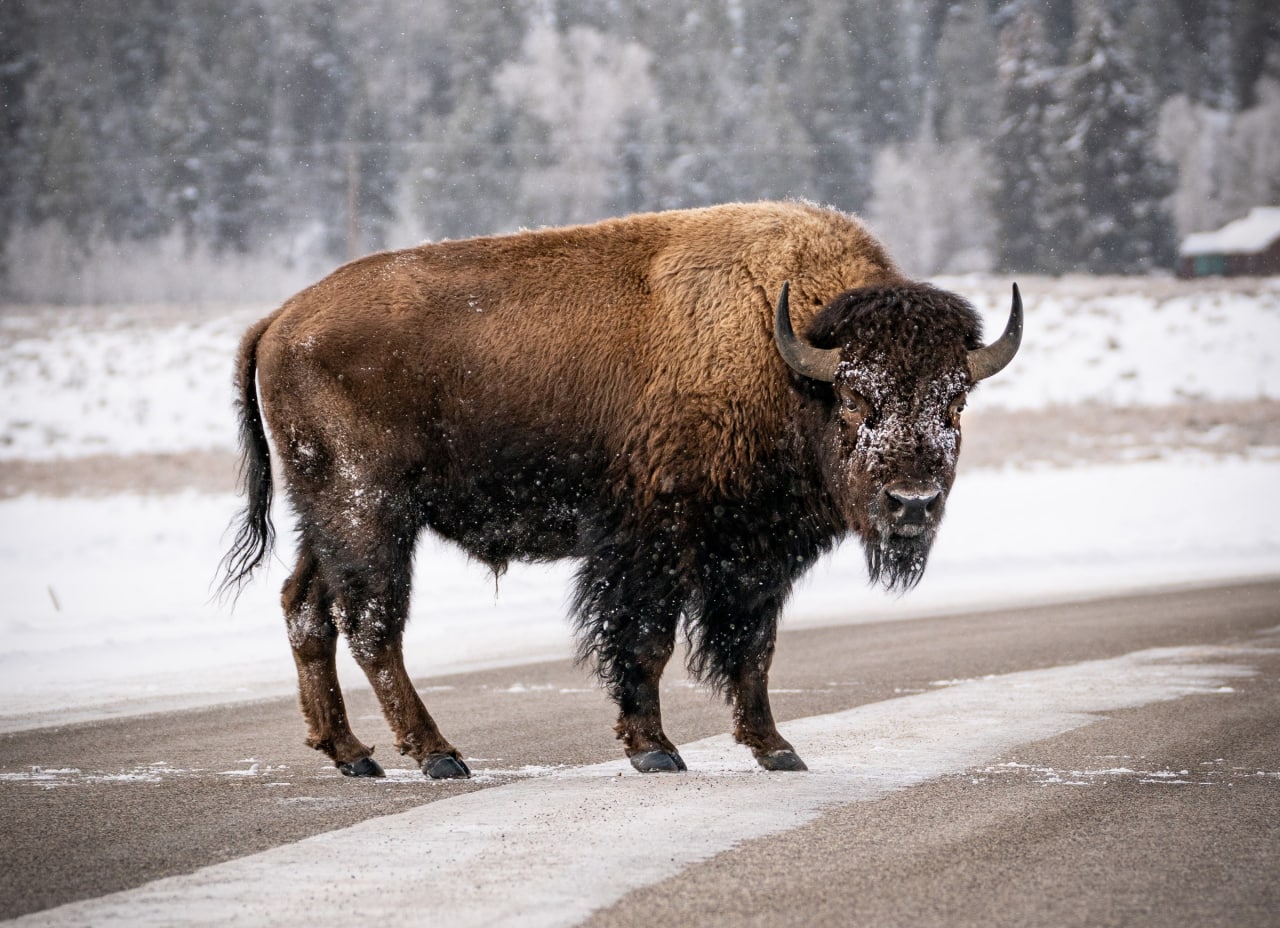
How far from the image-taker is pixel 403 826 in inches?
216

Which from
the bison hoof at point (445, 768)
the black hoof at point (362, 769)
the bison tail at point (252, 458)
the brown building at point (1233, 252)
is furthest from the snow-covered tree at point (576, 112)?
the bison hoof at point (445, 768)

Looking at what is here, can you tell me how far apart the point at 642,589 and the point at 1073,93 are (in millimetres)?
61600

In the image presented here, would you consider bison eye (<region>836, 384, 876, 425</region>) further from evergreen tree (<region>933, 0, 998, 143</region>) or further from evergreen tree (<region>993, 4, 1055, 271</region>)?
evergreen tree (<region>933, 0, 998, 143</region>)

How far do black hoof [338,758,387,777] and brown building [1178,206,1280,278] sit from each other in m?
62.8

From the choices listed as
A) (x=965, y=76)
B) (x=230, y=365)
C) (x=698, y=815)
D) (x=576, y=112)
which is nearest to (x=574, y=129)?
(x=576, y=112)

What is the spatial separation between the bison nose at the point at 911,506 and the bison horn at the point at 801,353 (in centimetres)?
65

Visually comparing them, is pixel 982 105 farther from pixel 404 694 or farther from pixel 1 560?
pixel 404 694

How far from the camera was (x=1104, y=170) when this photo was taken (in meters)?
64.2

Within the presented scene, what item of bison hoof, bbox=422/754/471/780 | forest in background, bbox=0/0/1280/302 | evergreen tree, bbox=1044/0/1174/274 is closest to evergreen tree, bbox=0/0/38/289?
forest in background, bbox=0/0/1280/302

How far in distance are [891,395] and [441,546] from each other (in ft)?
8.95

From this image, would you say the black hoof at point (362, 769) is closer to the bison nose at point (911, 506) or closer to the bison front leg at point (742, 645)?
the bison front leg at point (742, 645)

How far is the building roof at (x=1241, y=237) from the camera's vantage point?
65.9 metres

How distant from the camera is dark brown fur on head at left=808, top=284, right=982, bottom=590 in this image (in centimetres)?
642

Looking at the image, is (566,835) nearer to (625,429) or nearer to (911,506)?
(911,506)
